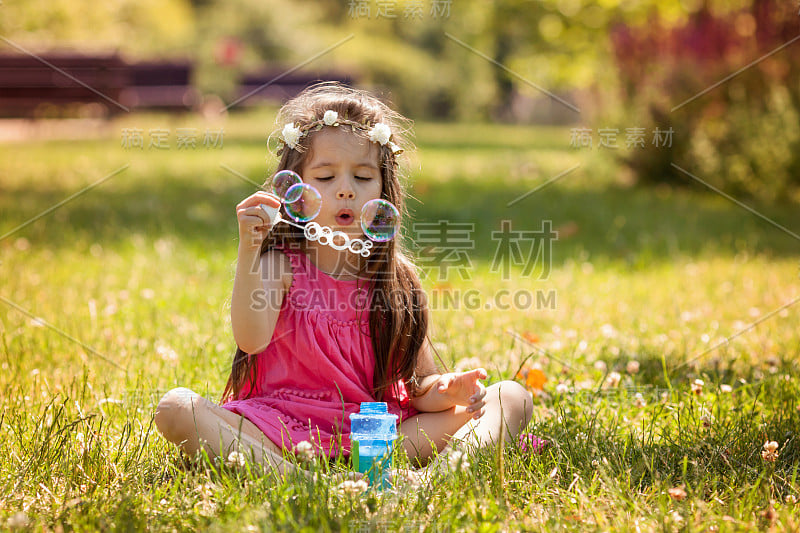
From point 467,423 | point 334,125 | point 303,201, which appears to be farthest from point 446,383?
point 334,125

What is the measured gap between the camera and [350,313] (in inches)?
104

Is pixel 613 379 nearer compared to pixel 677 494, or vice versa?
pixel 677 494

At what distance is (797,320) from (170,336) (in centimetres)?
303

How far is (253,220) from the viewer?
2.31 m

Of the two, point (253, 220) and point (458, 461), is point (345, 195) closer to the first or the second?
point (253, 220)

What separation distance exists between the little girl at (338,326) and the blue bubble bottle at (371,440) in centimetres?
14

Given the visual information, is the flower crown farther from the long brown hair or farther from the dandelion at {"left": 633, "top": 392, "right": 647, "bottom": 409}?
the dandelion at {"left": 633, "top": 392, "right": 647, "bottom": 409}

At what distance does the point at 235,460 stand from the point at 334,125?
1053 millimetres

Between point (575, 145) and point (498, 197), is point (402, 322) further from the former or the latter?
point (575, 145)

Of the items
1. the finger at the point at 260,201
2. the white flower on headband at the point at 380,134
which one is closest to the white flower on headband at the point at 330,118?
the white flower on headband at the point at 380,134

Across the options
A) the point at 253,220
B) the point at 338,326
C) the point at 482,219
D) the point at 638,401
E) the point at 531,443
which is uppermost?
the point at 482,219

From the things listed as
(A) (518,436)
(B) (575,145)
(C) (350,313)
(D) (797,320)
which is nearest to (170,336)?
(C) (350,313)

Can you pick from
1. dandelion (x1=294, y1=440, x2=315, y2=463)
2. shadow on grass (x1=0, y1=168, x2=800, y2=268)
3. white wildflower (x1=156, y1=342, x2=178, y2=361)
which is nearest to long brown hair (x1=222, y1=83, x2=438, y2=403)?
dandelion (x1=294, y1=440, x2=315, y2=463)

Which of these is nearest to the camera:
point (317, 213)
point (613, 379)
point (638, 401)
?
point (317, 213)
